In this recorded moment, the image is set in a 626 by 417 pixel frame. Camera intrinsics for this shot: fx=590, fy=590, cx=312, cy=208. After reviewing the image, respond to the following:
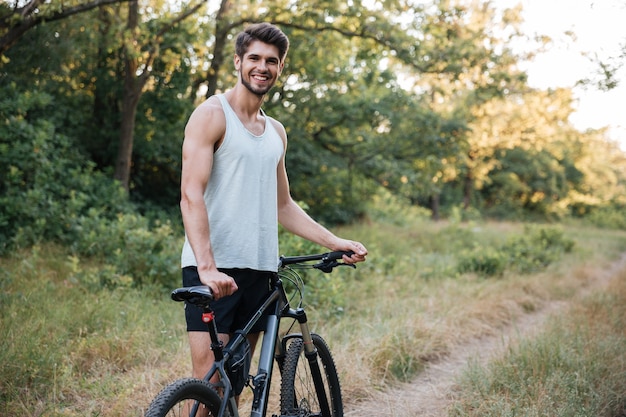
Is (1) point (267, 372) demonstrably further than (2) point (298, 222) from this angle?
No

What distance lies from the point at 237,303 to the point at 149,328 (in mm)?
2830

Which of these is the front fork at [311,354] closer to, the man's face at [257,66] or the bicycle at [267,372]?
the bicycle at [267,372]

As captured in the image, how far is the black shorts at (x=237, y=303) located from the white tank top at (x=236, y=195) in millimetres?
65

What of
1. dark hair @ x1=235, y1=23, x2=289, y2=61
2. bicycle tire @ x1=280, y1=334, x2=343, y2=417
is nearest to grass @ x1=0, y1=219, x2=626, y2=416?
bicycle tire @ x1=280, y1=334, x2=343, y2=417

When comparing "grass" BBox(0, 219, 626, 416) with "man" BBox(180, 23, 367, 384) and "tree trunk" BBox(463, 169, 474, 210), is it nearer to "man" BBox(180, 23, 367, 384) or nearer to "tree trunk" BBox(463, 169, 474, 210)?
"man" BBox(180, 23, 367, 384)

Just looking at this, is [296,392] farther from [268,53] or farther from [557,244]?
[557,244]

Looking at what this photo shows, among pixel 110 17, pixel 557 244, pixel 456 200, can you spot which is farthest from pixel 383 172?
Answer: pixel 456 200

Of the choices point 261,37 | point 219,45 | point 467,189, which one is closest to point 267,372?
point 261,37

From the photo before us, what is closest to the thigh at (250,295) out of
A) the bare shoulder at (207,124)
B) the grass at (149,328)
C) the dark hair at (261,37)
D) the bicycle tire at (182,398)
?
the bicycle tire at (182,398)

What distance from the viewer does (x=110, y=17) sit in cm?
995

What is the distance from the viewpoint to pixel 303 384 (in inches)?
114

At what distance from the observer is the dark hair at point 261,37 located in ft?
7.67

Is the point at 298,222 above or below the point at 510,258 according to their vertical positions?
above

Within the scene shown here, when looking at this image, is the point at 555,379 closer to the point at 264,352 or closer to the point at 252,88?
the point at 264,352
